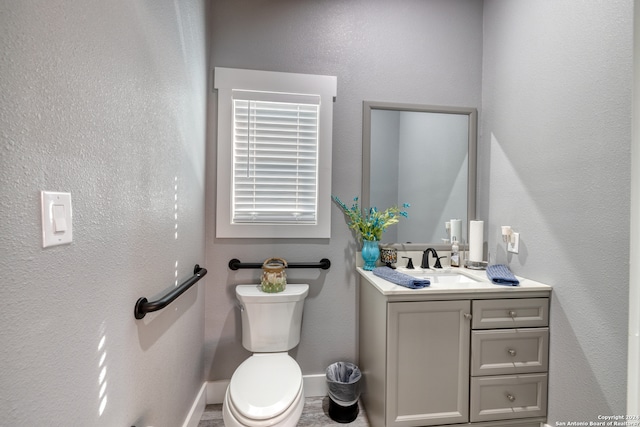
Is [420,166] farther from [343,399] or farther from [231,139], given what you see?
[343,399]

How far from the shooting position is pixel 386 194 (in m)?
1.97

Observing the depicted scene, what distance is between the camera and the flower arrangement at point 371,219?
184 cm

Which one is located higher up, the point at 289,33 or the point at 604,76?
the point at 289,33

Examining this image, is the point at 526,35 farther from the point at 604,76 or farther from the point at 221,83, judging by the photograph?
Result: the point at 221,83

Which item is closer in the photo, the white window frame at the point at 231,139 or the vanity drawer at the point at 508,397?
the vanity drawer at the point at 508,397

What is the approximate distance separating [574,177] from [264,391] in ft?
5.83

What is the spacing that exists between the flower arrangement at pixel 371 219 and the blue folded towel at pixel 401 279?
23cm

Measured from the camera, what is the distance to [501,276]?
153 centimetres

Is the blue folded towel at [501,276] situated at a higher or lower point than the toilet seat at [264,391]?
higher

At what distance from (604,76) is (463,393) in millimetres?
1610

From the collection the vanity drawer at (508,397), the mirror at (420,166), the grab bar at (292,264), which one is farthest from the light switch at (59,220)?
the vanity drawer at (508,397)

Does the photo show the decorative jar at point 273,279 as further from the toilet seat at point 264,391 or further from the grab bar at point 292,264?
the toilet seat at point 264,391

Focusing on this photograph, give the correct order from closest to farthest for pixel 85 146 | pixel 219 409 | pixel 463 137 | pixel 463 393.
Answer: pixel 85 146
pixel 463 393
pixel 219 409
pixel 463 137

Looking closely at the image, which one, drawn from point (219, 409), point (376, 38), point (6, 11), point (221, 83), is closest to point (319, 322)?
point (219, 409)
